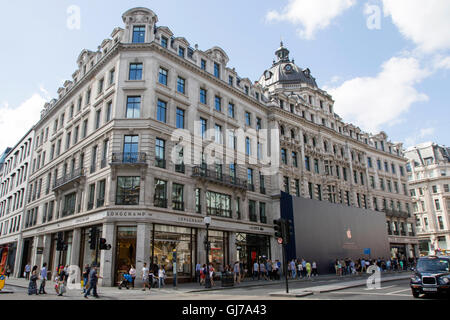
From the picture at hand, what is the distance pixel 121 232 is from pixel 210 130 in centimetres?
1256

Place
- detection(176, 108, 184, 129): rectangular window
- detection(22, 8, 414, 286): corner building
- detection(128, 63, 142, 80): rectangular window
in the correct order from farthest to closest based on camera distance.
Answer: detection(176, 108, 184, 129): rectangular window, detection(128, 63, 142, 80): rectangular window, detection(22, 8, 414, 286): corner building

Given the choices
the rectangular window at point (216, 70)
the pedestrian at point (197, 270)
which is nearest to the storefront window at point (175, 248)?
the pedestrian at point (197, 270)

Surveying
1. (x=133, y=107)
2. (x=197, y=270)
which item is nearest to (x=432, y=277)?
(x=197, y=270)

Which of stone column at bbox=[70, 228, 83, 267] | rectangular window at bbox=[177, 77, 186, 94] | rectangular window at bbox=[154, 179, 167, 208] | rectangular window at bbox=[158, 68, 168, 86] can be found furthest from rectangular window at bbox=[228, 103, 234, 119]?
stone column at bbox=[70, 228, 83, 267]

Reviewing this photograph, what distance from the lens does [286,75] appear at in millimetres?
50250

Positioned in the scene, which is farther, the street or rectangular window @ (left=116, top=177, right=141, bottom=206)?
rectangular window @ (left=116, top=177, right=141, bottom=206)

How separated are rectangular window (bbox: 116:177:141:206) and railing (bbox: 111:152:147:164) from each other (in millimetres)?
1299

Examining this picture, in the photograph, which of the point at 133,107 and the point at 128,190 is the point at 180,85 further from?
the point at 128,190

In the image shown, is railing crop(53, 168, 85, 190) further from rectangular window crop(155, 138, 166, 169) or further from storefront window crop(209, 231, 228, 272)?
storefront window crop(209, 231, 228, 272)

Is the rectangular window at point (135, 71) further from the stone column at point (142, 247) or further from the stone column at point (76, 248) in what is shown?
the stone column at point (76, 248)

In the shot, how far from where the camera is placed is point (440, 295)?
12.6m

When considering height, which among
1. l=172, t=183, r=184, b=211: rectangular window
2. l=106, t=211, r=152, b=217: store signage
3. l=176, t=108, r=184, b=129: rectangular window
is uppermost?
l=176, t=108, r=184, b=129: rectangular window

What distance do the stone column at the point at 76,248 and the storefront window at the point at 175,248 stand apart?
24.9 feet

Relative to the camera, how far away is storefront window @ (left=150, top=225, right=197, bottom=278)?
971 inches
